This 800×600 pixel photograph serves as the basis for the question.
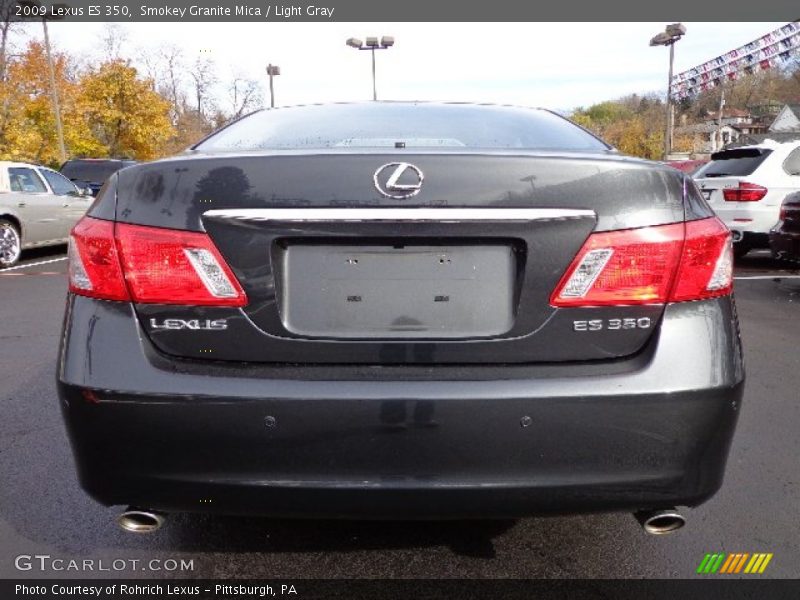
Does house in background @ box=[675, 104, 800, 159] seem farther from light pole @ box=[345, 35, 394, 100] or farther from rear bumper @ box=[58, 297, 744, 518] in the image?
rear bumper @ box=[58, 297, 744, 518]

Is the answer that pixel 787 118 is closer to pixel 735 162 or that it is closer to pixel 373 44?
pixel 373 44

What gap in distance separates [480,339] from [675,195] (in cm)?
66

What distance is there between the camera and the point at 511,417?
1.84 meters

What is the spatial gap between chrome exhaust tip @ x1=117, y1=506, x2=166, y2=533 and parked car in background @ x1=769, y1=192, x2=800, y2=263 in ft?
24.4

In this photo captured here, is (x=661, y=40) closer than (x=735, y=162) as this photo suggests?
No

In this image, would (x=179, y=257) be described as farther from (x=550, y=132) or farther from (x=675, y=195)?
(x=550, y=132)

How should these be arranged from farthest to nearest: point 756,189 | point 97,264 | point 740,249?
point 740,249 → point 756,189 → point 97,264

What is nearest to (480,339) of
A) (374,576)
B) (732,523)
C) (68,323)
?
(374,576)

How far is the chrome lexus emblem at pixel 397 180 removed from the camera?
1.86m

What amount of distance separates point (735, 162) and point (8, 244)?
421 inches

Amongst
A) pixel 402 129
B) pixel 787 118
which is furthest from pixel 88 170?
pixel 787 118

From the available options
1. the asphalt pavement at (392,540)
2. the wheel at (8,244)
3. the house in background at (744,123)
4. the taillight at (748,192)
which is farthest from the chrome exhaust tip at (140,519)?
the house in background at (744,123)

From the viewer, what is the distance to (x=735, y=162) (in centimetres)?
1007

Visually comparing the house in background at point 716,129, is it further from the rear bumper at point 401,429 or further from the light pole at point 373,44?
the rear bumper at point 401,429
